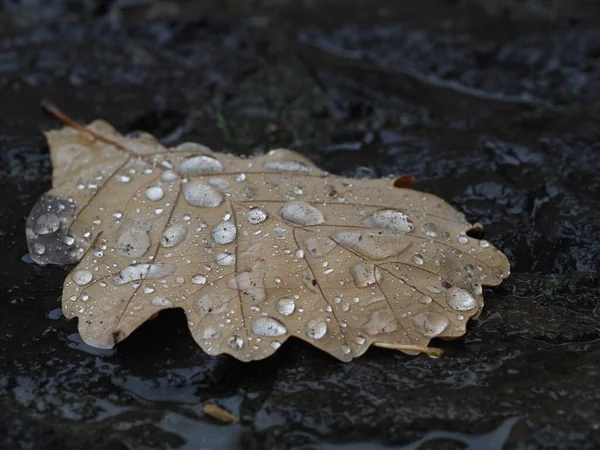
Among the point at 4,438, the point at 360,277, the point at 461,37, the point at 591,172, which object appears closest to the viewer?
the point at 4,438

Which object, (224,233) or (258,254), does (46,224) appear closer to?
(224,233)

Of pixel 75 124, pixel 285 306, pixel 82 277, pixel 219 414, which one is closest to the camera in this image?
pixel 219 414

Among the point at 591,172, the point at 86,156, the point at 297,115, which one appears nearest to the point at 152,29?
the point at 297,115

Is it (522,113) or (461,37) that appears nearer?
(522,113)

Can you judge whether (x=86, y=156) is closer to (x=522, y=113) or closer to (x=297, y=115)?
(x=297, y=115)

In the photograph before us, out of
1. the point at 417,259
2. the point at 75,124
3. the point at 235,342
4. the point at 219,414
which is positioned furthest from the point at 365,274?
the point at 75,124

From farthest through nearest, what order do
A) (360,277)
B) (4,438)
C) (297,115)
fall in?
1. (297,115)
2. (360,277)
3. (4,438)
